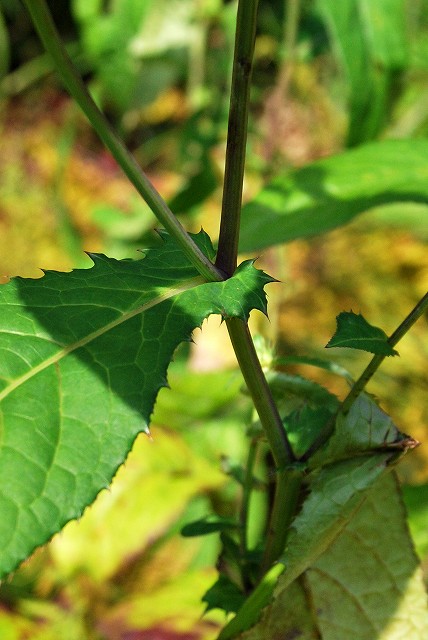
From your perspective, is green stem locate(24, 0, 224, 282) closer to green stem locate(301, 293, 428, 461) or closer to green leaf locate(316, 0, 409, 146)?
green stem locate(301, 293, 428, 461)

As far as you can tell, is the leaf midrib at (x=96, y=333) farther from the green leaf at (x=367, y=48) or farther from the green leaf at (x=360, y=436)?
the green leaf at (x=367, y=48)

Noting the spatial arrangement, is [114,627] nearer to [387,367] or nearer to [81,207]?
[387,367]

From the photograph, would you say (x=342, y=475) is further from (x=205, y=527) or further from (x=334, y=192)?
(x=334, y=192)

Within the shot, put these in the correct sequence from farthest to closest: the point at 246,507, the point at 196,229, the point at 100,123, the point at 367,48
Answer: the point at 196,229, the point at 367,48, the point at 246,507, the point at 100,123

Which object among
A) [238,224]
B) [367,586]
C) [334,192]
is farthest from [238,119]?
[334,192]

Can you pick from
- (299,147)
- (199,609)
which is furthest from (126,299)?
(299,147)
